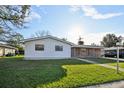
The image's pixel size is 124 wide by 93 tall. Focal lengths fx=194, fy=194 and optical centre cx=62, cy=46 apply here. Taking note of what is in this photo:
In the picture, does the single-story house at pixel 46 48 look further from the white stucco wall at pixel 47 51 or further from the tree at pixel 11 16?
the tree at pixel 11 16

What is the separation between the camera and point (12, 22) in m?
10.7

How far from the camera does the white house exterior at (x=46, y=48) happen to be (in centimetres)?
2003

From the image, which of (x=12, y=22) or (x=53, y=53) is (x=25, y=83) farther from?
(x=53, y=53)

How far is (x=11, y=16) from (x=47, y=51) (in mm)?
10367

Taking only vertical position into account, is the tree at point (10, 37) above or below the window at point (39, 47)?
above

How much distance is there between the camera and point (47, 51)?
2058 cm

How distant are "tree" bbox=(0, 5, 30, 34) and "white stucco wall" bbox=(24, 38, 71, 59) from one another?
9.35m

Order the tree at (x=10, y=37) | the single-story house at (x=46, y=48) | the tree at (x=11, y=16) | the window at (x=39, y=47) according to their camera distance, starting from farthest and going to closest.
→ the window at (x=39, y=47)
the single-story house at (x=46, y=48)
the tree at (x=10, y=37)
the tree at (x=11, y=16)

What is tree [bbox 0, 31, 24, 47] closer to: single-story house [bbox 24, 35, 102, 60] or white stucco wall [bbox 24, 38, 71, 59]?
single-story house [bbox 24, 35, 102, 60]

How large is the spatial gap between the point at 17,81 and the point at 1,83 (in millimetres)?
617

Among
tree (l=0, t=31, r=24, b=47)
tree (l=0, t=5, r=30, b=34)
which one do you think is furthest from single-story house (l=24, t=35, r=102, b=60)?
tree (l=0, t=5, r=30, b=34)

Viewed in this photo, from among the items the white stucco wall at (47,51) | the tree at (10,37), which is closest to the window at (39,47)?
the white stucco wall at (47,51)

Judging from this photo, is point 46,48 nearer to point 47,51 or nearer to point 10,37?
point 47,51
